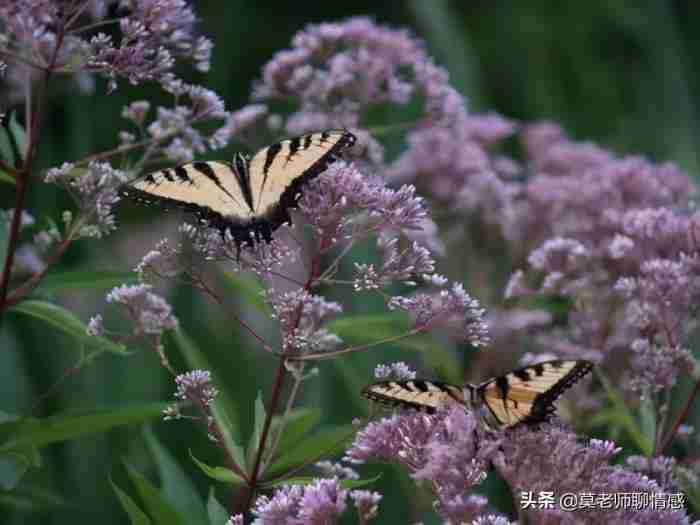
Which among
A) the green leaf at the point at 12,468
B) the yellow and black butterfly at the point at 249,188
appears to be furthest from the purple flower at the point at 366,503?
the green leaf at the point at 12,468

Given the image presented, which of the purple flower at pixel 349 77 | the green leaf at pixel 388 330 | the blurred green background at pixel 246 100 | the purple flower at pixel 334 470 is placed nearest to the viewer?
the purple flower at pixel 334 470

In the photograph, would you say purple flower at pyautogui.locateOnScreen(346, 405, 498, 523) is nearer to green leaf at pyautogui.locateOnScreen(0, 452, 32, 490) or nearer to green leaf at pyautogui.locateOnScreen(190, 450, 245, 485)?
green leaf at pyautogui.locateOnScreen(190, 450, 245, 485)

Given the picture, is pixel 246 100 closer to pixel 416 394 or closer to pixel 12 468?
pixel 12 468

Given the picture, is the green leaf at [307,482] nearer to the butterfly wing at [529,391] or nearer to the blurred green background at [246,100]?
the butterfly wing at [529,391]

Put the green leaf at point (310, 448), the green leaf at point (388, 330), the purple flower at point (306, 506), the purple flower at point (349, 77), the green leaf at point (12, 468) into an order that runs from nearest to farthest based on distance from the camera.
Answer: the purple flower at point (306, 506), the green leaf at point (12, 468), the green leaf at point (310, 448), the green leaf at point (388, 330), the purple flower at point (349, 77)

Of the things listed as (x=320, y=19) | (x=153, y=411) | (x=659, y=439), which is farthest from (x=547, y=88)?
(x=153, y=411)

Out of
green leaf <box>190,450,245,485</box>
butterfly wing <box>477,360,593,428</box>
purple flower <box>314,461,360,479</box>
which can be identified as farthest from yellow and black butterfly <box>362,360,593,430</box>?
green leaf <box>190,450,245,485</box>

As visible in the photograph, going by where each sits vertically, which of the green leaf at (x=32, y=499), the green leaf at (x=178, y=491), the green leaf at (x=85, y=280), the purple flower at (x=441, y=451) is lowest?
the green leaf at (x=32, y=499)
